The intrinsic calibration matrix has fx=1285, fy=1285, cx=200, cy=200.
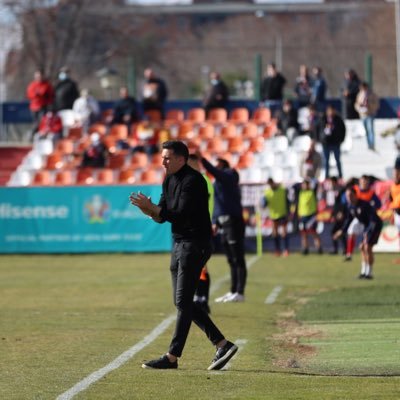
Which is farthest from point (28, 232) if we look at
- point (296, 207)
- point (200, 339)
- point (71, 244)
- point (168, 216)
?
point (168, 216)

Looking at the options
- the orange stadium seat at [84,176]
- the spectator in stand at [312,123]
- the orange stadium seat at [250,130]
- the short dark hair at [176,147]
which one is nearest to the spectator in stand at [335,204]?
the spectator in stand at [312,123]

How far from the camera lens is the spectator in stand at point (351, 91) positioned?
120 ft

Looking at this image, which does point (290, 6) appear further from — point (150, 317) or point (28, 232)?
point (150, 317)

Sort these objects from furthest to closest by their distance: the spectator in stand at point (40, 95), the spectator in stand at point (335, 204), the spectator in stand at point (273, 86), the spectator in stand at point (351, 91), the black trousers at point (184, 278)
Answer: the spectator in stand at point (40, 95), the spectator in stand at point (273, 86), the spectator in stand at point (351, 91), the spectator in stand at point (335, 204), the black trousers at point (184, 278)

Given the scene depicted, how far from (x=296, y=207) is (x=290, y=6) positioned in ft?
146

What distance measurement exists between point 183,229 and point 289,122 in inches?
1020

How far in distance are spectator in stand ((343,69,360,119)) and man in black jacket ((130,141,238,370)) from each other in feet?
85.2

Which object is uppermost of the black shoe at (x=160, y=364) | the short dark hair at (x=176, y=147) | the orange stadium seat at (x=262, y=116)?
the orange stadium seat at (x=262, y=116)

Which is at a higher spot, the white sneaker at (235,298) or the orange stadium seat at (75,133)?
the orange stadium seat at (75,133)

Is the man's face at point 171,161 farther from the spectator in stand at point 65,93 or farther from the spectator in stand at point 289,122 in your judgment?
the spectator in stand at point 65,93

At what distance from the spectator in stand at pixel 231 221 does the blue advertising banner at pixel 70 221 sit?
13.6m

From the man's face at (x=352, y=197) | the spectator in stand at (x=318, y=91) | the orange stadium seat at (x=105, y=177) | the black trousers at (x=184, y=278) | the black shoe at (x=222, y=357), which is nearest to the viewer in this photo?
the black trousers at (x=184, y=278)

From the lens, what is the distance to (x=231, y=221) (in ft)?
59.2

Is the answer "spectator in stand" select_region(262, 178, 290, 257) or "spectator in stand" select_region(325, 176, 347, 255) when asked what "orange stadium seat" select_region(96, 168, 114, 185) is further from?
"spectator in stand" select_region(325, 176, 347, 255)
